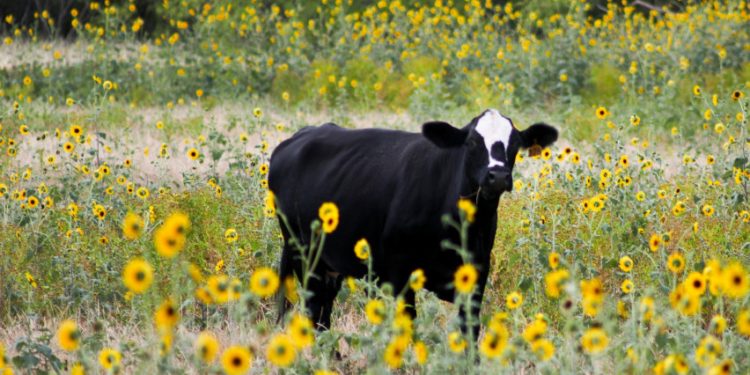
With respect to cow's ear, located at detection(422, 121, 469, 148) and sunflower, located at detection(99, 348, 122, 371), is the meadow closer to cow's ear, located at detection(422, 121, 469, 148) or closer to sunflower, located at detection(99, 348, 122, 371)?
sunflower, located at detection(99, 348, 122, 371)

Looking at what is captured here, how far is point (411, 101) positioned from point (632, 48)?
2.66 m

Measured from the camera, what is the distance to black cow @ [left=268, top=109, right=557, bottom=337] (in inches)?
173

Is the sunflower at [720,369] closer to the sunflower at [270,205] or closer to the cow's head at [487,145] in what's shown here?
the cow's head at [487,145]

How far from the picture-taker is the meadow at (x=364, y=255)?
3.11m

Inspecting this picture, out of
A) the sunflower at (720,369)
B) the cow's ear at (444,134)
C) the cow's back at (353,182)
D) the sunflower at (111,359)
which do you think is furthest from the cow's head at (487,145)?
the sunflower at (111,359)

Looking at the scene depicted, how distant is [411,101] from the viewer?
12.6 metres

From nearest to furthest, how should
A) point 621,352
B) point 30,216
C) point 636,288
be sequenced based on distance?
1. point 621,352
2. point 636,288
3. point 30,216

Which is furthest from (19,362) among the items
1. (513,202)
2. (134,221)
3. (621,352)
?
(513,202)

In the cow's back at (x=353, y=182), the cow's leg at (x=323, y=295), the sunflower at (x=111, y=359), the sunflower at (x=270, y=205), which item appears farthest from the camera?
the cow's leg at (x=323, y=295)

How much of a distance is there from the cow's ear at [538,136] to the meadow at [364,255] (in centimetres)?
57

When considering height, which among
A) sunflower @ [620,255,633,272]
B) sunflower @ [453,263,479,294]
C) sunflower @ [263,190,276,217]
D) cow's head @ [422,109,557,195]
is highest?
cow's head @ [422,109,557,195]

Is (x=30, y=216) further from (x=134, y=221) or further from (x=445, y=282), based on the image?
(x=134, y=221)

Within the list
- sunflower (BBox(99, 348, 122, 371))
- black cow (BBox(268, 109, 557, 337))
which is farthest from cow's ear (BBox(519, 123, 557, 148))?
sunflower (BBox(99, 348, 122, 371))

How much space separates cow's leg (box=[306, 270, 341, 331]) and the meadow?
0.44ft
